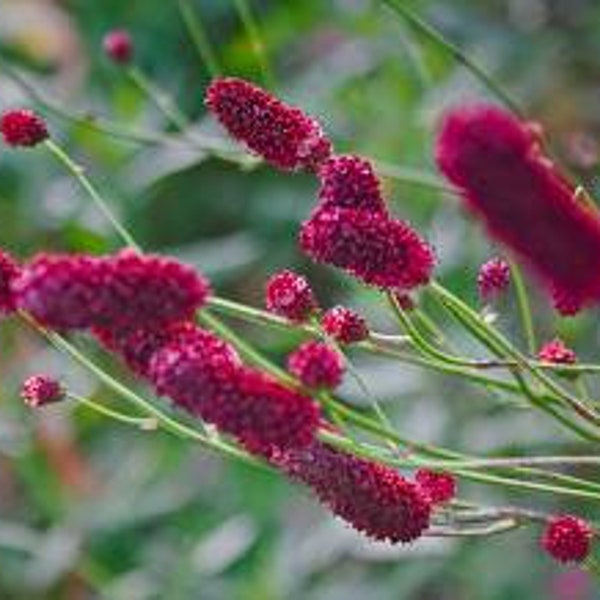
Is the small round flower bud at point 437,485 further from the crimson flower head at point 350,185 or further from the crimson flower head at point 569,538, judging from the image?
the crimson flower head at point 350,185

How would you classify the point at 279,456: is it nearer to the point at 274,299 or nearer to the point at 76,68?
the point at 274,299

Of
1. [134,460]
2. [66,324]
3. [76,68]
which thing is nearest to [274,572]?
Answer: [134,460]

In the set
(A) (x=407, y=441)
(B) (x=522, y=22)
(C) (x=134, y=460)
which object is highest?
(B) (x=522, y=22)

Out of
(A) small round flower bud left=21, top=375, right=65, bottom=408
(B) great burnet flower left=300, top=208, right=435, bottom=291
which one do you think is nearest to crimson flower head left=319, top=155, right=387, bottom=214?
(B) great burnet flower left=300, top=208, right=435, bottom=291

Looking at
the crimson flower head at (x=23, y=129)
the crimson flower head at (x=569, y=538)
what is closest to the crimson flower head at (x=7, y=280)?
the crimson flower head at (x=23, y=129)

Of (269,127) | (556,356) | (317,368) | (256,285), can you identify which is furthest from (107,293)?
(256,285)
